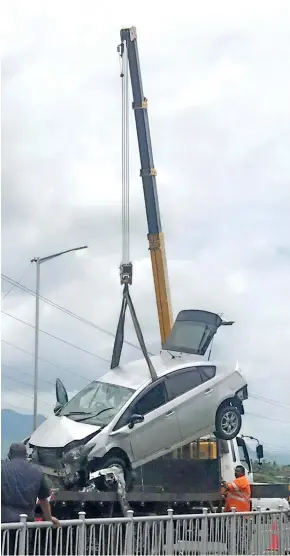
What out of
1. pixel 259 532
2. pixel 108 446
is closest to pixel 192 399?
pixel 108 446

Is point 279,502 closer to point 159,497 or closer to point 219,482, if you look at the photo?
point 219,482

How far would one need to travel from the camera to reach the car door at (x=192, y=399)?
15.9 meters

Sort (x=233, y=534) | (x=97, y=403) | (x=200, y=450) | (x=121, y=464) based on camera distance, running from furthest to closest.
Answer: (x=200, y=450), (x=97, y=403), (x=121, y=464), (x=233, y=534)

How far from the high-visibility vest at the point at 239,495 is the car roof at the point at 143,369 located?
275cm

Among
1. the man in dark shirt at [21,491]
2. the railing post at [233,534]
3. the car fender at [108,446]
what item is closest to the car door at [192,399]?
the car fender at [108,446]

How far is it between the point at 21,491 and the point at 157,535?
2262mm

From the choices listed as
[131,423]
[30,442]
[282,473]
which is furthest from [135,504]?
[282,473]

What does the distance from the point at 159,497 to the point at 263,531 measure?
2972mm

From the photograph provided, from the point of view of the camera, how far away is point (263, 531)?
1195cm

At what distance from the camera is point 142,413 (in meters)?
15.4

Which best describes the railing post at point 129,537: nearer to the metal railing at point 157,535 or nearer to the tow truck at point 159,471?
the metal railing at point 157,535

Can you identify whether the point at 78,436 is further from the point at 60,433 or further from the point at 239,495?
the point at 239,495

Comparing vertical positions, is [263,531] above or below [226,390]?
below

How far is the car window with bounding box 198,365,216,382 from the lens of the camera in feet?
53.6
